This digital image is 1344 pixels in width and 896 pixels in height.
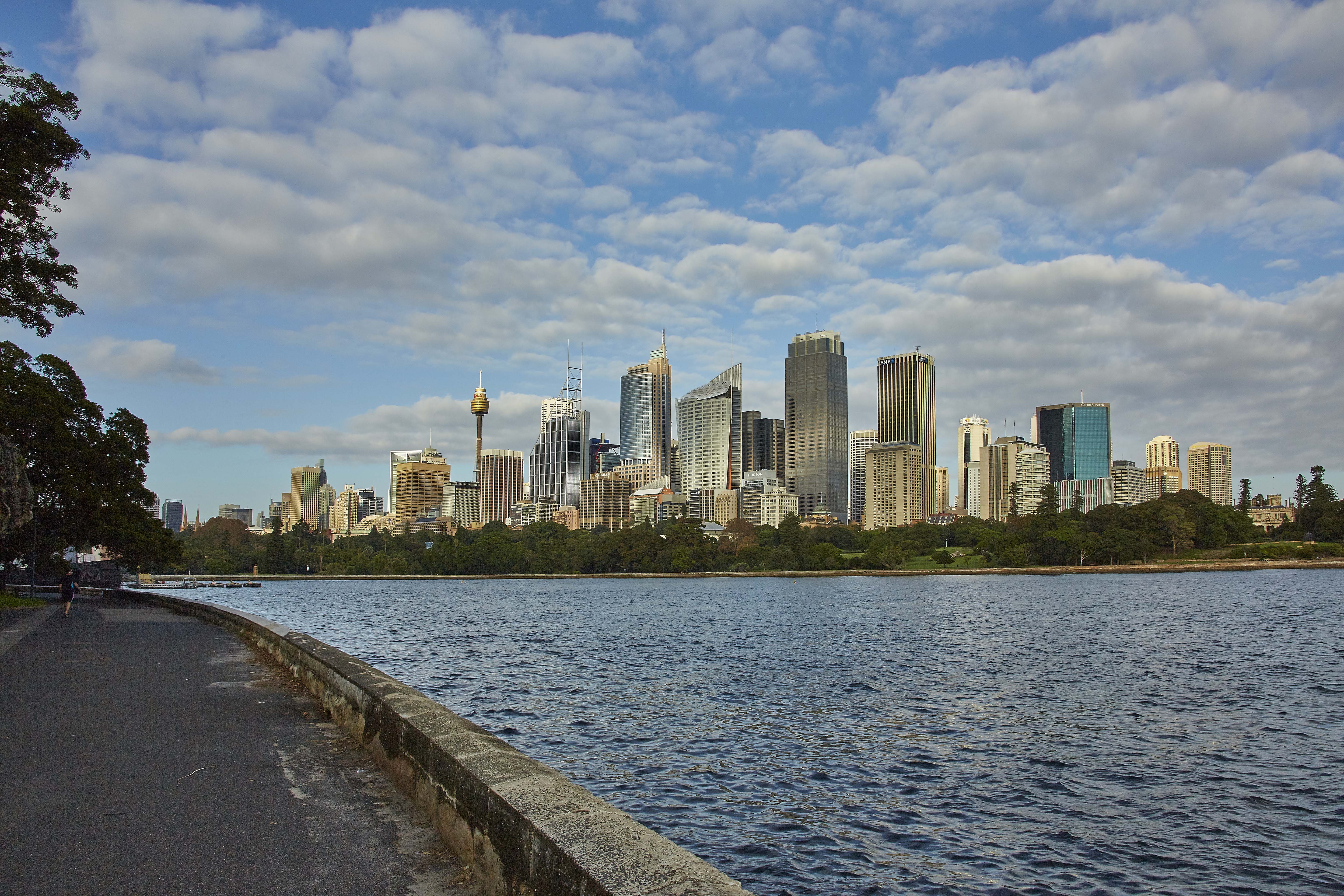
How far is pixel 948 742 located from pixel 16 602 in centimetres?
4337

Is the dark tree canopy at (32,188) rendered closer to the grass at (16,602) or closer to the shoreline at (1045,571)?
the grass at (16,602)

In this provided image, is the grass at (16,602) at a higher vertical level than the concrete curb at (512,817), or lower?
lower

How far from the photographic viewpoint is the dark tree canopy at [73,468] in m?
47.0

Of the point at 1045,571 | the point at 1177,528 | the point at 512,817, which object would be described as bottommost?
the point at 1045,571

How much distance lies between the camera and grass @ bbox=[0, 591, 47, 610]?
38344 mm

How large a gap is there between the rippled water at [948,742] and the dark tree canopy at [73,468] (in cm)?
1628

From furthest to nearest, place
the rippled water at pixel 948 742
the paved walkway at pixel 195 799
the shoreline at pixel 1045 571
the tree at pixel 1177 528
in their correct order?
the tree at pixel 1177 528, the shoreline at pixel 1045 571, the rippled water at pixel 948 742, the paved walkway at pixel 195 799

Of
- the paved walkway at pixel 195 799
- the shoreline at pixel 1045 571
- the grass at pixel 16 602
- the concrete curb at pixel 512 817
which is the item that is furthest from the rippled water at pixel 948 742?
the shoreline at pixel 1045 571

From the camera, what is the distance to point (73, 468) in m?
50.3

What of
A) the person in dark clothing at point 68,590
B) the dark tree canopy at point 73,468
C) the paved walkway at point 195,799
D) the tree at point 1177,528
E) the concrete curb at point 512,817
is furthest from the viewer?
the tree at point 1177,528

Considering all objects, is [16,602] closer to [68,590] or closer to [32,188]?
[68,590]

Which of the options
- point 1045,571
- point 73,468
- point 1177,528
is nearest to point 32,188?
point 73,468

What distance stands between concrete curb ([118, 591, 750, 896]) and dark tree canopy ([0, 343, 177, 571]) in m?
38.5

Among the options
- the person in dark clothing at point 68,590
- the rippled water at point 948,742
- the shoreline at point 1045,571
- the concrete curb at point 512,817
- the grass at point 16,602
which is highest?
the concrete curb at point 512,817
